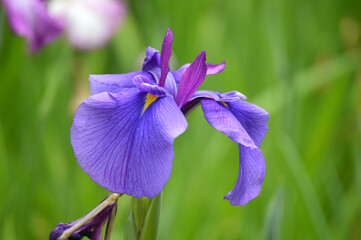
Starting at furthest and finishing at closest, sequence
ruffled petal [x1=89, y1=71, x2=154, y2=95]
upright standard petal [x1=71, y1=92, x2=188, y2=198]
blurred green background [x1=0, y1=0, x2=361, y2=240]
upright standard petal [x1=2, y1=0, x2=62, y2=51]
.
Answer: blurred green background [x1=0, y1=0, x2=361, y2=240], upright standard petal [x1=2, y1=0, x2=62, y2=51], ruffled petal [x1=89, y1=71, x2=154, y2=95], upright standard petal [x1=71, y1=92, x2=188, y2=198]

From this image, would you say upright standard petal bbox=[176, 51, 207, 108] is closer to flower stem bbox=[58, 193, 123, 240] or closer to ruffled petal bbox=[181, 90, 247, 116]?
ruffled petal bbox=[181, 90, 247, 116]

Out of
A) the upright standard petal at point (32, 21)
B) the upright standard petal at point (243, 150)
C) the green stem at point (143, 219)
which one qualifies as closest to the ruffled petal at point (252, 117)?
the upright standard petal at point (243, 150)

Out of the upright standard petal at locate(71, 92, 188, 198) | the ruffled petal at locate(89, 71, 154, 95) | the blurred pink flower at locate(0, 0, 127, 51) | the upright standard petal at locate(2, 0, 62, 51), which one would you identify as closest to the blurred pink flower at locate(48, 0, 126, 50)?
the blurred pink flower at locate(0, 0, 127, 51)


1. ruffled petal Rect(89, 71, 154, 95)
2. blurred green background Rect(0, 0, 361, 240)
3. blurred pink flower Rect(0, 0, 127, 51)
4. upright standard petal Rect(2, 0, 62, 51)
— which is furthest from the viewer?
blurred pink flower Rect(0, 0, 127, 51)

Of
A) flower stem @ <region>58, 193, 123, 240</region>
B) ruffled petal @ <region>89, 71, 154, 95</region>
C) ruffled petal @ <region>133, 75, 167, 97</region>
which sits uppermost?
ruffled petal @ <region>89, 71, 154, 95</region>

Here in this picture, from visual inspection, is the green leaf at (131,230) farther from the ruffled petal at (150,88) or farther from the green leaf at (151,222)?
the ruffled petal at (150,88)

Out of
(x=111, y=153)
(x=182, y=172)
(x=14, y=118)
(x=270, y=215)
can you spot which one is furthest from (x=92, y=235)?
(x=14, y=118)
